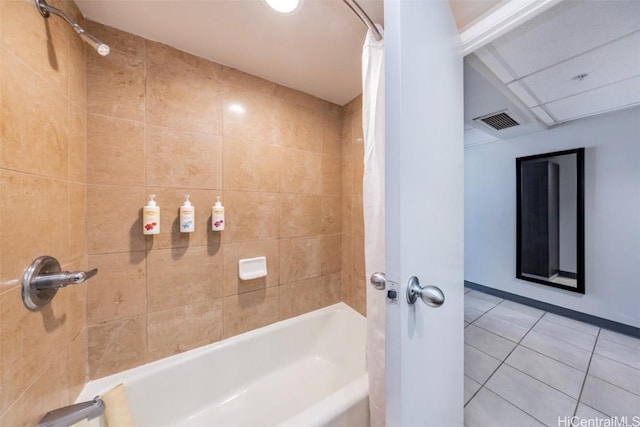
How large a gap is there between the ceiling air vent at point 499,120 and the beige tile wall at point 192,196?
5.34 feet

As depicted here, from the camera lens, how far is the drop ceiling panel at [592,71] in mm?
1186

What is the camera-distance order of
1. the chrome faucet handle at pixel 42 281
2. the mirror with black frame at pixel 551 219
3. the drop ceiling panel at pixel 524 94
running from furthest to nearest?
the mirror with black frame at pixel 551 219 < the drop ceiling panel at pixel 524 94 < the chrome faucet handle at pixel 42 281

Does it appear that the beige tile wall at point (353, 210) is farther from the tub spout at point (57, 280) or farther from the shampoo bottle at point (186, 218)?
the tub spout at point (57, 280)

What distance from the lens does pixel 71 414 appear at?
77 centimetres

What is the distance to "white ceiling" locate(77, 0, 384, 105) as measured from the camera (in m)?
0.94

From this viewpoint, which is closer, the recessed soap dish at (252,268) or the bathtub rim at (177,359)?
the bathtub rim at (177,359)

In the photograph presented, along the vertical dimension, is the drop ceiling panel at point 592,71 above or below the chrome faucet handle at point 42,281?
above

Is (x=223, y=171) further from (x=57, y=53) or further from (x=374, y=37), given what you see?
(x=374, y=37)

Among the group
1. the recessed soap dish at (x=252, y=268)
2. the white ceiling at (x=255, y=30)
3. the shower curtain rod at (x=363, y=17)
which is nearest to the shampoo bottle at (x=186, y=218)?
the recessed soap dish at (x=252, y=268)

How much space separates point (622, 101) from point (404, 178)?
269 centimetres

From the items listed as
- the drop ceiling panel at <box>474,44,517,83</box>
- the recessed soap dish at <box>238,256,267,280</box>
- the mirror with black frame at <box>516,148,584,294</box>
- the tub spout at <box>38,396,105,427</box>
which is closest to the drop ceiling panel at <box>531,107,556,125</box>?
the mirror with black frame at <box>516,148,584,294</box>

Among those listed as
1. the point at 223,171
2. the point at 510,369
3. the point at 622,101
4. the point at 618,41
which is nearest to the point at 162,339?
the point at 223,171

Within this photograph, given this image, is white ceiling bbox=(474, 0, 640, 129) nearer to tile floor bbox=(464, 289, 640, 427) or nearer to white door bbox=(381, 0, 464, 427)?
white door bbox=(381, 0, 464, 427)

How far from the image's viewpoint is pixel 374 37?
0.95 metres
